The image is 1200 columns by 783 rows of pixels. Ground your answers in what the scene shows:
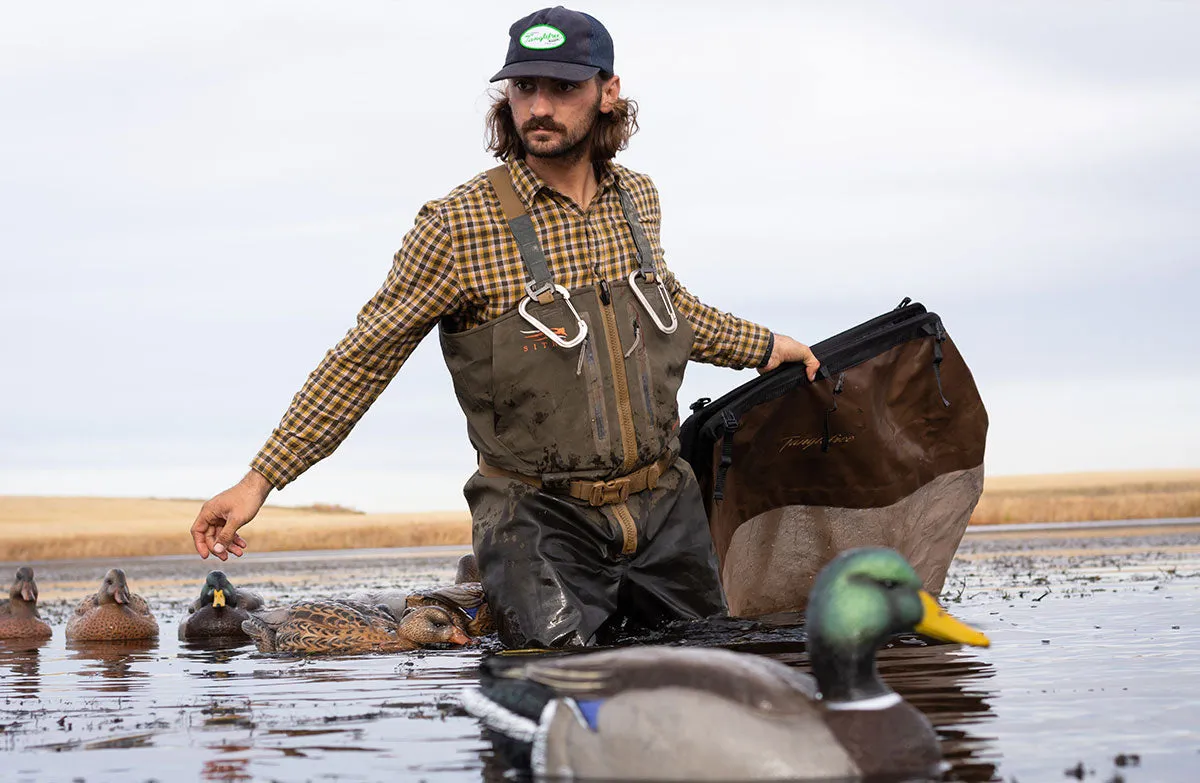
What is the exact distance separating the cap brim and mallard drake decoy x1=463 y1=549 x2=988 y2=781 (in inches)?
122

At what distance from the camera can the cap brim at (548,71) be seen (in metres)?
6.50

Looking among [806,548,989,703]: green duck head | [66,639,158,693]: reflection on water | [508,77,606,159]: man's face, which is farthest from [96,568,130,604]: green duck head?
[806,548,989,703]: green duck head

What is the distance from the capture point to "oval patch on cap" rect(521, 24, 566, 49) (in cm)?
656

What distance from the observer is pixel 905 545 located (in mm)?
8148

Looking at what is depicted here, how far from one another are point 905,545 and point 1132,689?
2.58 meters

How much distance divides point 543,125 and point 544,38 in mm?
382

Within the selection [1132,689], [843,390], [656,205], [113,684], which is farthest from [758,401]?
[113,684]

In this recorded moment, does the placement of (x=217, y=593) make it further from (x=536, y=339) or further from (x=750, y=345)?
(x=536, y=339)

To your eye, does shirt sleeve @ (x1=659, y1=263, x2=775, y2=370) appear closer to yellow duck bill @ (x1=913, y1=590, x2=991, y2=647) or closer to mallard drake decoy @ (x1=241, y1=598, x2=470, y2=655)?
mallard drake decoy @ (x1=241, y1=598, x2=470, y2=655)

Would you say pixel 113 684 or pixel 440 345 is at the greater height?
pixel 440 345

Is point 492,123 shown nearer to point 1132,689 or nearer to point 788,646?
point 788,646

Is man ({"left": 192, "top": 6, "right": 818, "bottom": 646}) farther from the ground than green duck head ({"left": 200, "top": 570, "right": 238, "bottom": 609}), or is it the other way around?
man ({"left": 192, "top": 6, "right": 818, "bottom": 646})

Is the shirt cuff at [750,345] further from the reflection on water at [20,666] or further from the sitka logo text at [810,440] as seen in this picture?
the reflection on water at [20,666]

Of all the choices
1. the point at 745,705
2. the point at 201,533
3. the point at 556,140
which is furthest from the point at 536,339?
the point at 745,705
